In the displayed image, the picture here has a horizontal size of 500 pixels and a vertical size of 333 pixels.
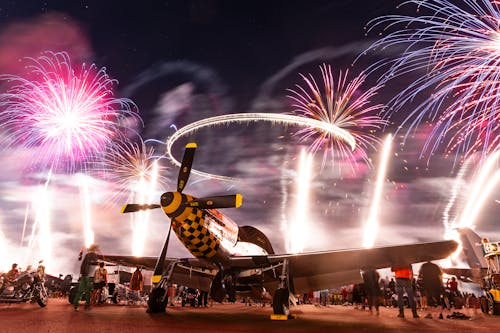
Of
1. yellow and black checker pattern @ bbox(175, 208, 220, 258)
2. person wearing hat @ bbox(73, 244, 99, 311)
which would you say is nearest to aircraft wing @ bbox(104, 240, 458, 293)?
yellow and black checker pattern @ bbox(175, 208, 220, 258)

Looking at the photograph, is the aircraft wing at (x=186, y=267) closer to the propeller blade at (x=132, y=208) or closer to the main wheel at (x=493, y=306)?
the propeller blade at (x=132, y=208)

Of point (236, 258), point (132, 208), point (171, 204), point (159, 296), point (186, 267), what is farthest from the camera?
point (186, 267)

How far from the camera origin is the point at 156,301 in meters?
11.7

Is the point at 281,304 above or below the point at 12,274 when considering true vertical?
below

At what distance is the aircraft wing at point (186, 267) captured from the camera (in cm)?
1359

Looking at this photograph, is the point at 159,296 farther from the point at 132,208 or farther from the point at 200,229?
the point at 132,208

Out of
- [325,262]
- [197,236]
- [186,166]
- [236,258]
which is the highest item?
[186,166]

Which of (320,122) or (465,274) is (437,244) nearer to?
(320,122)

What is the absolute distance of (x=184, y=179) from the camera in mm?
12133

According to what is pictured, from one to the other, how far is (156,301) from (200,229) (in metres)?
2.98

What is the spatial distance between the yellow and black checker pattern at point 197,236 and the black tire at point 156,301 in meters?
1.83

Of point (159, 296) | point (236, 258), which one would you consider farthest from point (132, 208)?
point (236, 258)

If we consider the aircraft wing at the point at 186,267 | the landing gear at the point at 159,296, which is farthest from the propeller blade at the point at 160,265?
the aircraft wing at the point at 186,267

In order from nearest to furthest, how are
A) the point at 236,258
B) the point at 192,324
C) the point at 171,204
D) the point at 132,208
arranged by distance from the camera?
the point at 192,324 → the point at 171,204 → the point at 236,258 → the point at 132,208
